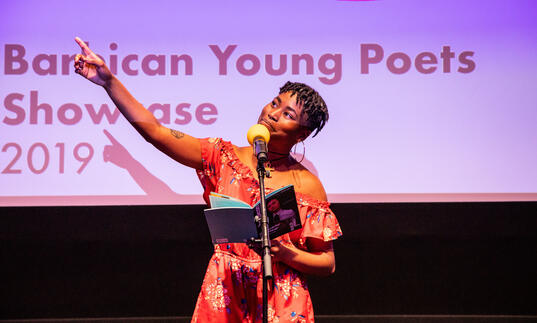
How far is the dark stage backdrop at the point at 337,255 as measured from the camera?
3.38 meters

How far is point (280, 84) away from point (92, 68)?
178 cm

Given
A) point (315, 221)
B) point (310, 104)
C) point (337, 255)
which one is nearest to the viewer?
point (315, 221)

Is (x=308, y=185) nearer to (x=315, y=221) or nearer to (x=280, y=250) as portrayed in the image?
(x=315, y=221)

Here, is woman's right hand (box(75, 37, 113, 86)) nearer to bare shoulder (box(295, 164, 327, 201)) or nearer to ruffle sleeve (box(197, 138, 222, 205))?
ruffle sleeve (box(197, 138, 222, 205))

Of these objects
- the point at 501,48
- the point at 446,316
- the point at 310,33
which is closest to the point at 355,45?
the point at 310,33

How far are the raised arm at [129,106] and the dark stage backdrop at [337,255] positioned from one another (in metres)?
1.75

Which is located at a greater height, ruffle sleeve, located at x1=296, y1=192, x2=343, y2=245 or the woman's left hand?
ruffle sleeve, located at x1=296, y1=192, x2=343, y2=245

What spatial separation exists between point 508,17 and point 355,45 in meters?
0.90

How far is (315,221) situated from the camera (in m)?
1.75

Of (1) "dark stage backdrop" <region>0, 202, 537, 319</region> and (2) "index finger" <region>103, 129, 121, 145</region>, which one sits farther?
(1) "dark stage backdrop" <region>0, 202, 537, 319</region>

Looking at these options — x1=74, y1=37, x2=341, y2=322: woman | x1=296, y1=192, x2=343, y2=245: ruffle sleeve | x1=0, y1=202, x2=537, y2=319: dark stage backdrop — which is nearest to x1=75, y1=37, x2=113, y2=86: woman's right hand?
x1=74, y1=37, x2=341, y2=322: woman

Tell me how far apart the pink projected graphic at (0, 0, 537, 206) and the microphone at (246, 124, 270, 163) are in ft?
5.40

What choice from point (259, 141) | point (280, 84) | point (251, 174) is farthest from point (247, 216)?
point (280, 84)

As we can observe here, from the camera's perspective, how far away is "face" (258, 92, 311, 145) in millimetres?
1809
